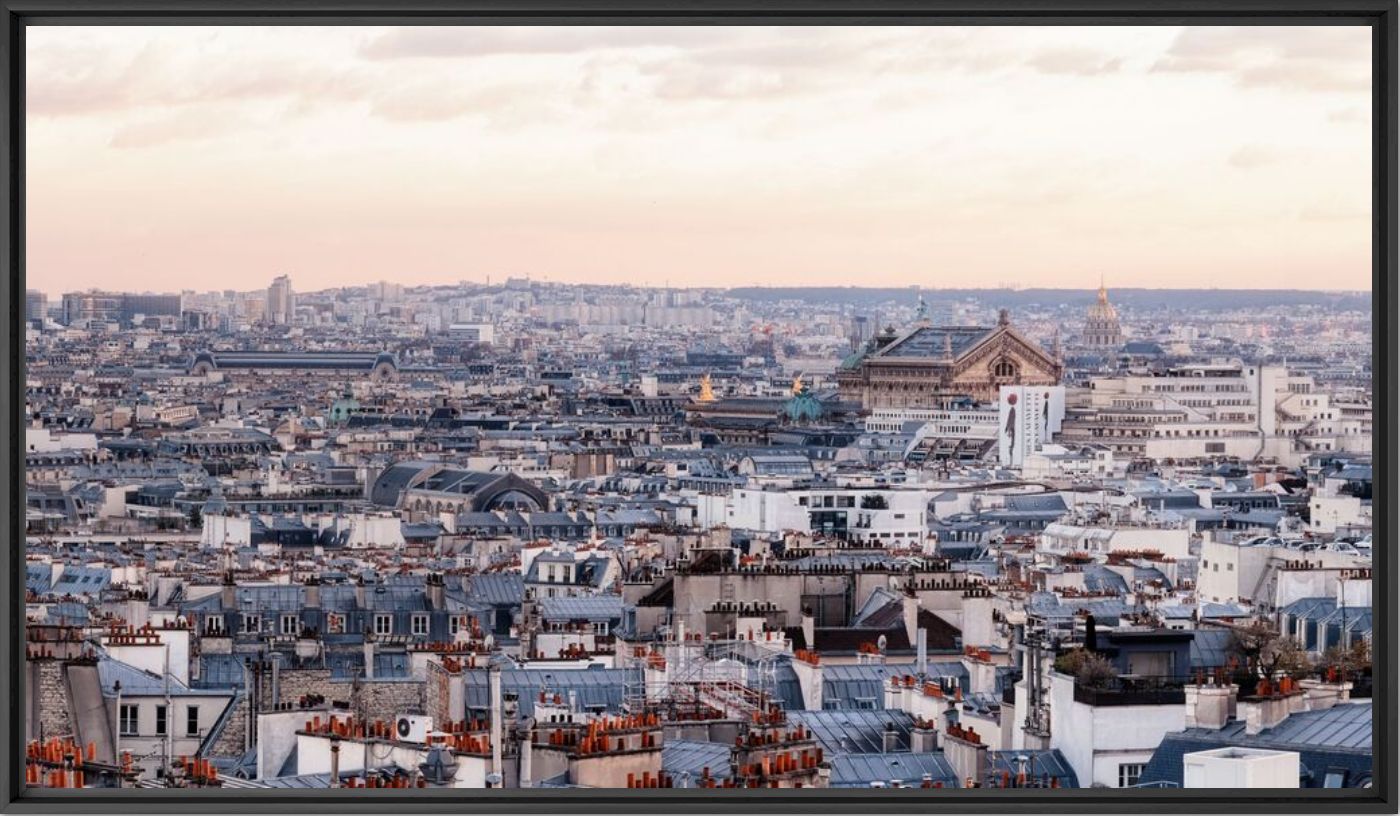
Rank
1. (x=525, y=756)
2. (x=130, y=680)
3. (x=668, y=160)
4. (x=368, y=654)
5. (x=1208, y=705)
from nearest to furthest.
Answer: (x=1208, y=705), (x=525, y=756), (x=130, y=680), (x=368, y=654), (x=668, y=160)

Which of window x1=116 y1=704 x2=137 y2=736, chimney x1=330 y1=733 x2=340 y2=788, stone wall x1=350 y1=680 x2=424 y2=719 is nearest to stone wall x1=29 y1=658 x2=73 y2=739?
window x1=116 y1=704 x2=137 y2=736

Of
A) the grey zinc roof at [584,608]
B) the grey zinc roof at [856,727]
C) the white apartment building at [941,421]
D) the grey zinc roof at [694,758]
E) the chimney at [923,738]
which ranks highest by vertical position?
the white apartment building at [941,421]

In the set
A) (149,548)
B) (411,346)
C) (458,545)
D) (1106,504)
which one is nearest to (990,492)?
(1106,504)

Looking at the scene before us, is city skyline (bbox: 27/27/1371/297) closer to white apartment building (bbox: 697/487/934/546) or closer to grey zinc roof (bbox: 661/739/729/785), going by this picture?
white apartment building (bbox: 697/487/934/546)

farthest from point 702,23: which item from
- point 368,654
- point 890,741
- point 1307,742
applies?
point 368,654

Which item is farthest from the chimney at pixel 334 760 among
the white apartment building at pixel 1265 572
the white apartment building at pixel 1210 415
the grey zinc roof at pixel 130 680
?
the white apartment building at pixel 1210 415

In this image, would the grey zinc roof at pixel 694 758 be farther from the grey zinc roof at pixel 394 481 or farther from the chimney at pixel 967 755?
the grey zinc roof at pixel 394 481

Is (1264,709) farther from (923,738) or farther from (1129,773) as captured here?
(923,738)
